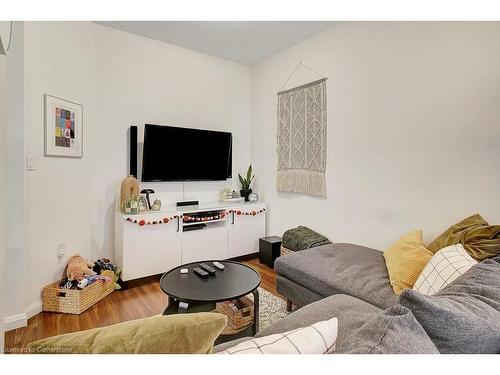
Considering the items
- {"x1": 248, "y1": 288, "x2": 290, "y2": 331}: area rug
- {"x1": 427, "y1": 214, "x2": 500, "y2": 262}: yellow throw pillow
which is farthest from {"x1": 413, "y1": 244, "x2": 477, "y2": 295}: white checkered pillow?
{"x1": 248, "y1": 288, "x2": 290, "y2": 331}: area rug

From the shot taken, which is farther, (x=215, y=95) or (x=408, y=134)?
(x=215, y=95)

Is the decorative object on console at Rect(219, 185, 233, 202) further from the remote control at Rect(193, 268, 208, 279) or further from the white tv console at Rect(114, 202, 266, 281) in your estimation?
the remote control at Rect(193, 268, 208, 279)

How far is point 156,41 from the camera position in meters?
3.21

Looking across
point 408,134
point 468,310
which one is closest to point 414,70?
point 408,134

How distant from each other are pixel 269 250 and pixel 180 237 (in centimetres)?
109

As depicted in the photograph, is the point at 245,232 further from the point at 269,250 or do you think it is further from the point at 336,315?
the point at 336,315

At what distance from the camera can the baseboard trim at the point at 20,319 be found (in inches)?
77.6

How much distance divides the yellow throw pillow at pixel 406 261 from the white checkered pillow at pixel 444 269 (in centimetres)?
10

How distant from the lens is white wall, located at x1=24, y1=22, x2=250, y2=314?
220 cm

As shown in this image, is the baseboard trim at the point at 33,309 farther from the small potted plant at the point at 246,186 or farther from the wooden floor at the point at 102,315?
the small potted plant at the point at 246,186

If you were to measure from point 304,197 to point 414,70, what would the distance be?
1681mm

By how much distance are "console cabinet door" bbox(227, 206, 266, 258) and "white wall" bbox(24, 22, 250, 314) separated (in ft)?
1.86

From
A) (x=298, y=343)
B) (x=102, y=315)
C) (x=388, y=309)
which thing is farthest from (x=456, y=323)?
(x=102, y=315)
